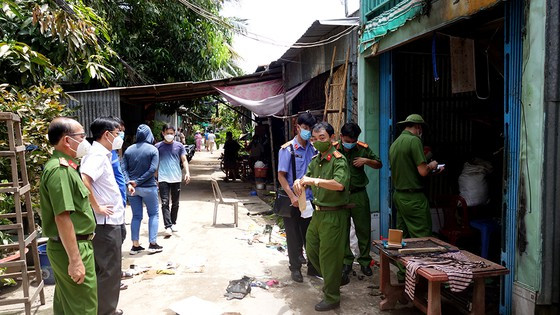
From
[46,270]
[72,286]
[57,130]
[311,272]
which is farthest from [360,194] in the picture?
[46,270]

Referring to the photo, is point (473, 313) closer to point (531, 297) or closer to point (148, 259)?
point (531, 297)

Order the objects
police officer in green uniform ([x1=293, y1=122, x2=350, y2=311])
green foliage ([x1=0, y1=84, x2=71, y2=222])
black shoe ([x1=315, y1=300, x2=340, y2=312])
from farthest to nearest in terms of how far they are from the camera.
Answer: green foliage ([x1=0, y1=84, x2=71, y2=222]) → black shoe ([x1=315, y1=300, x2=340, y2=312]) → police officer in green uniform ([x1=293, y1=122, x2=350, y2=311])

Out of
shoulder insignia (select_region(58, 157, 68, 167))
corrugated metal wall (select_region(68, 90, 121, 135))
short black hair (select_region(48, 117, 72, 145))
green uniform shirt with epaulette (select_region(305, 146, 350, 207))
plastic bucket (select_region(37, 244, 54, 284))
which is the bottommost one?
plastic bucket (select_region(37, 244, 54, 284))

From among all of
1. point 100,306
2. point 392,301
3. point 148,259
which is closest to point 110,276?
point 100,306

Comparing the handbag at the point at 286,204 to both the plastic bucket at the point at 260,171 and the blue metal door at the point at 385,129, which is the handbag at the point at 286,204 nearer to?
the blue metal door at the point at 385,129

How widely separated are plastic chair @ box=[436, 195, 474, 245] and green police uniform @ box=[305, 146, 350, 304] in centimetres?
191

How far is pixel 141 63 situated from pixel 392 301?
A: 1254 centimetres

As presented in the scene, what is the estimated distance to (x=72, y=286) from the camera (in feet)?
9.54

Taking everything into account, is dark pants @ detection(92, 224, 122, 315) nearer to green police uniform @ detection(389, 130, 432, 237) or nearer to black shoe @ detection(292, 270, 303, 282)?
black shoe @ detection(292, 270, 303, 282)

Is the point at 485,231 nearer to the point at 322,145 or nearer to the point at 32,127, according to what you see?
the point at 322,145

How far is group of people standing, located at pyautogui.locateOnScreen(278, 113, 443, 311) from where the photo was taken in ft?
13.3

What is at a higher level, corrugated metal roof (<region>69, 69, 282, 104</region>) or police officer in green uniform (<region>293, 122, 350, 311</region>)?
corrugated metal roof (<region>69, 69, 282, 104</region>)

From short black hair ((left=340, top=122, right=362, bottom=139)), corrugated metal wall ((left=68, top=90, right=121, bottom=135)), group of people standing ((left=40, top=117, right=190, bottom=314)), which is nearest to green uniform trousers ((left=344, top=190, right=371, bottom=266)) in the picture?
short black hair ((left=340, top=122, right=362, bottom=139))

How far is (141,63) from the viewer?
14.0m
